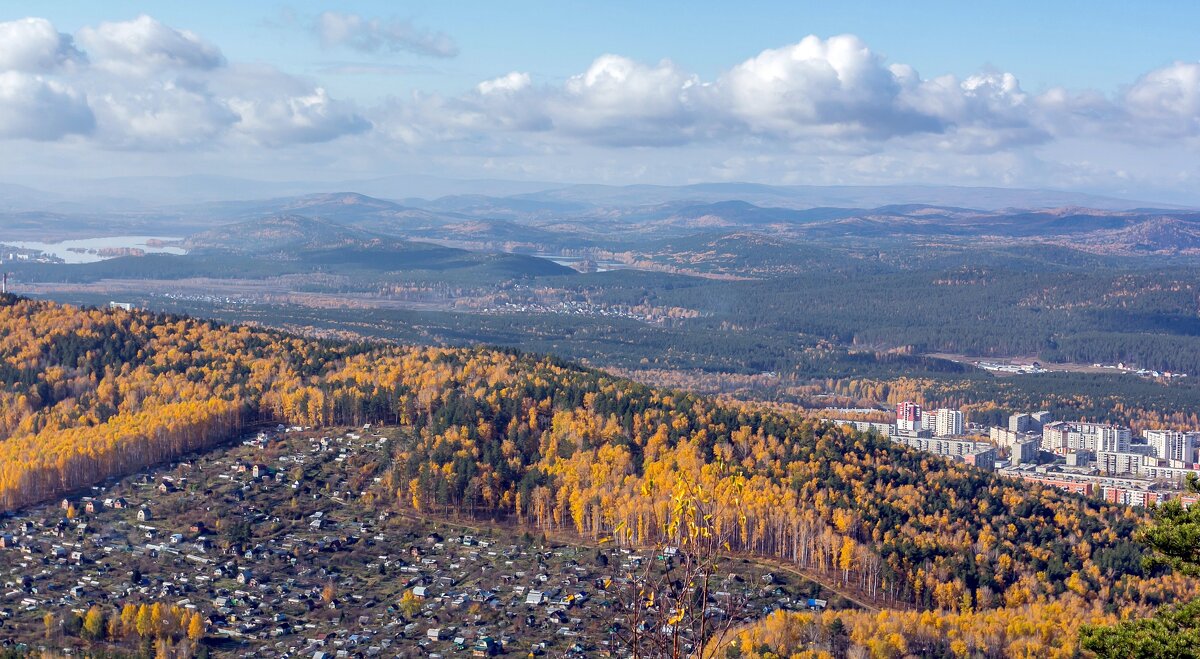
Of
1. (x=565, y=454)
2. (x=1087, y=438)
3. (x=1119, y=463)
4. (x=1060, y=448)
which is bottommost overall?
(x=1119, y=463)

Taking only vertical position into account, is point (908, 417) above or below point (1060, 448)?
above

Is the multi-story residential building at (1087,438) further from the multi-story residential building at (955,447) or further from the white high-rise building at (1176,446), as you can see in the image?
the multi-story residential building at (955,447)

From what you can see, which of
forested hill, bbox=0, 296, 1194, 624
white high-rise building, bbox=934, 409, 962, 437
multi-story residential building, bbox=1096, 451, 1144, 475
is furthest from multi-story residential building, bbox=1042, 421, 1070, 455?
forested hill, bbox=0, 296, 1194, 624

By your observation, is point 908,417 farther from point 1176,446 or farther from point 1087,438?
point 1176,446

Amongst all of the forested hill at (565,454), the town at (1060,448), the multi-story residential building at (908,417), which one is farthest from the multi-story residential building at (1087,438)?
the forested hill at (565,454)

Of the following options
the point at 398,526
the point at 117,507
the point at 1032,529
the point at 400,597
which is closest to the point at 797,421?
the point at 1032,529

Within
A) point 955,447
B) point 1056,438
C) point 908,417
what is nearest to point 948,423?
point 908,417
